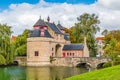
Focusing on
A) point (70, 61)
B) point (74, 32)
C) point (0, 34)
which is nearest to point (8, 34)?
point (0, 34)

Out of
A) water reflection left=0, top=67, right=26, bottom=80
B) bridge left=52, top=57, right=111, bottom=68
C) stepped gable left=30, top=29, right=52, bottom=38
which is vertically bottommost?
water reflection left=0, top=67, right=26, bottom=80

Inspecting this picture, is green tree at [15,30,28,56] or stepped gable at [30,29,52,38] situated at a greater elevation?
stepped gable at [30,29,52,38]

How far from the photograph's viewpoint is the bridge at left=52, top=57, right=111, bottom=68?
169 feet

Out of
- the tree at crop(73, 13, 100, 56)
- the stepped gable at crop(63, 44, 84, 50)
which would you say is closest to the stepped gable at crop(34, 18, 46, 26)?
the stepped gable at crop(63, 44, 84, 50)

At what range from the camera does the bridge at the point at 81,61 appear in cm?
5147

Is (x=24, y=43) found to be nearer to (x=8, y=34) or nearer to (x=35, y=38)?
(x=35, y=38)

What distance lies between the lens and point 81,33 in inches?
2650

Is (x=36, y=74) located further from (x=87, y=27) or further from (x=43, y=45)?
(x=87, y=27)

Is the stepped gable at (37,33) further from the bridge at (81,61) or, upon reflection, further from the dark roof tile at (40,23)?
the bridge at (81,61)

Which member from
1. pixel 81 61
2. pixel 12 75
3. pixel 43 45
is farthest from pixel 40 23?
pixel 12 75

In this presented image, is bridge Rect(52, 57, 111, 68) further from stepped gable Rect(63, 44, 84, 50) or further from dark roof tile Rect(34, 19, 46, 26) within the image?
dark roof tile Rect(34, 19, 46, 26)

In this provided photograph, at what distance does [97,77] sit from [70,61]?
1510 inches

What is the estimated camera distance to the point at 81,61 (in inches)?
2085

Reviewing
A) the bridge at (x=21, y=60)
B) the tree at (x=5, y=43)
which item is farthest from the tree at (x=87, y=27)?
the tree at (x=5, y=43)
